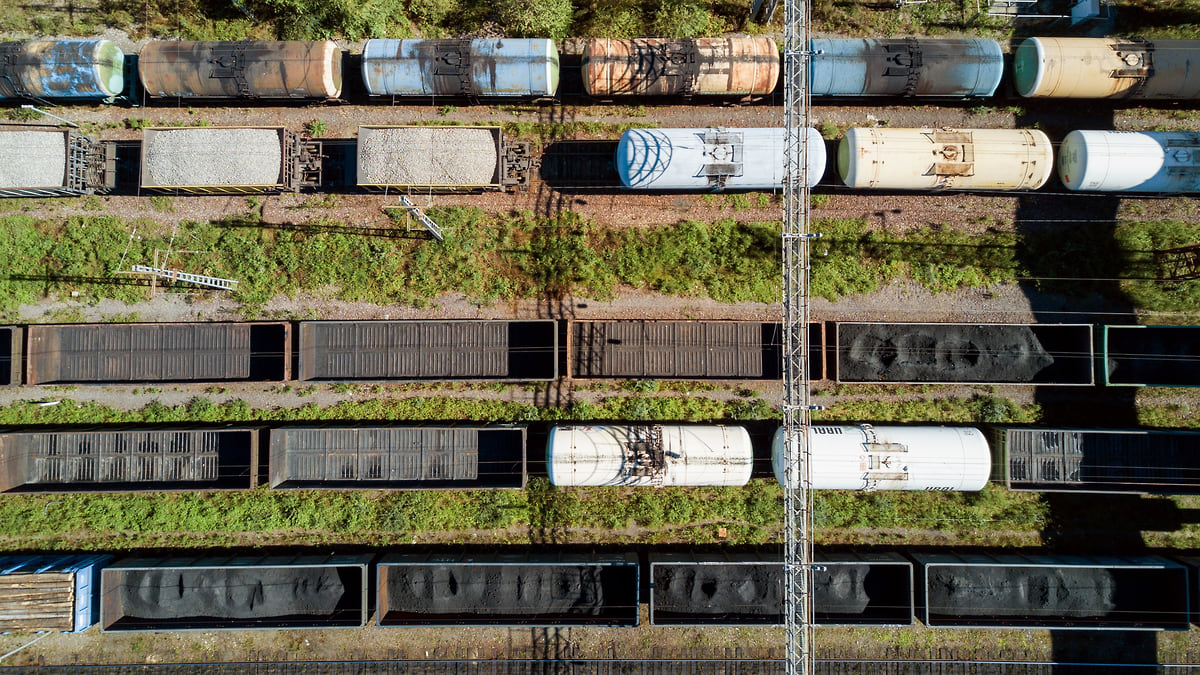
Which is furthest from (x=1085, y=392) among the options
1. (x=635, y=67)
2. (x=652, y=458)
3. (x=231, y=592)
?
(x=231, y=592)

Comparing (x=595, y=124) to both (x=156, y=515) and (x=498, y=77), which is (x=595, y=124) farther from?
(x=156, y=515)

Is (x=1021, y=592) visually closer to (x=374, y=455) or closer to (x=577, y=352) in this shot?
(x=577, y=352)

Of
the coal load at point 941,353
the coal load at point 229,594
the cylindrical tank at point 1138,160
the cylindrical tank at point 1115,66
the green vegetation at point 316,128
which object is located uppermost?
the cylindrical tank at point 1115,66

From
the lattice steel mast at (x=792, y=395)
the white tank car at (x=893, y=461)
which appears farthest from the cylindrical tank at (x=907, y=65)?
→ the white tank car at (x=893, y=461)

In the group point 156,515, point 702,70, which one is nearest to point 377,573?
point 156,515

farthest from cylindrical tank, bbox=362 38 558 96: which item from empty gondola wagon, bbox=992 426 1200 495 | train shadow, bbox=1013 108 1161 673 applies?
empty gondola wagon, bbox=992 426 1200 495

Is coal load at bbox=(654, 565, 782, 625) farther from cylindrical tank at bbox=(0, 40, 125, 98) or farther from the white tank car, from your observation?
cylindrical tank at bbox=(0, 40, 125, 98)

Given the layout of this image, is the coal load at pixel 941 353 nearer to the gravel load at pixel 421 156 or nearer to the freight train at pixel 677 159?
the freight train at pixel 677 159
